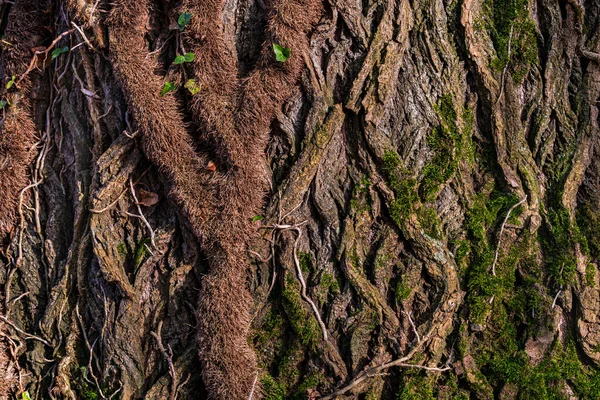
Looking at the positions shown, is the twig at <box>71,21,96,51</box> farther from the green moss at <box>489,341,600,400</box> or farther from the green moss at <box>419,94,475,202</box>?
the green moss at <box>489,341,600,400</box>

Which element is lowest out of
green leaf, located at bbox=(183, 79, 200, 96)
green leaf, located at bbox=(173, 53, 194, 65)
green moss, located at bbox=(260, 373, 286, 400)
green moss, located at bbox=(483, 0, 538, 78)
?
green moss, located at bbox=(260, 373, 286, 400)

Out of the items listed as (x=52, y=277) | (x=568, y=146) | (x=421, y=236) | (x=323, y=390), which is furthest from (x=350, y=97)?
(x=52, y=277)

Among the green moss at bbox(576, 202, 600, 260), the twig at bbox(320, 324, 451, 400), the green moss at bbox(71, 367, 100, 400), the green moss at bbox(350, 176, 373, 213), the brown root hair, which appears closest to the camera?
the twig at bbox(320, 324, 451, 400)

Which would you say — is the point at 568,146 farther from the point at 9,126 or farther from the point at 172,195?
the point at 9,126

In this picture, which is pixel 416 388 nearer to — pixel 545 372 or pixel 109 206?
pixel 545 372

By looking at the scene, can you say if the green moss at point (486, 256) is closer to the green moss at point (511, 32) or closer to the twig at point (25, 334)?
the green moss at point (511, 32)

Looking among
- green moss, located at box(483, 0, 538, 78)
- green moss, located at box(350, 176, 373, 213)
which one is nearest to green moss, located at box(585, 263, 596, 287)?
green moss, located at box(483, 0, 538, 78)

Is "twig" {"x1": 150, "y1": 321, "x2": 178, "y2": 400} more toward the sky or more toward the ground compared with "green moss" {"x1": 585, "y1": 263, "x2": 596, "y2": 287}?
more toward the ground

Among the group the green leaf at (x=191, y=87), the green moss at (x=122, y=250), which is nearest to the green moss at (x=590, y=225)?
the green leaf at (x=191, y=87)
